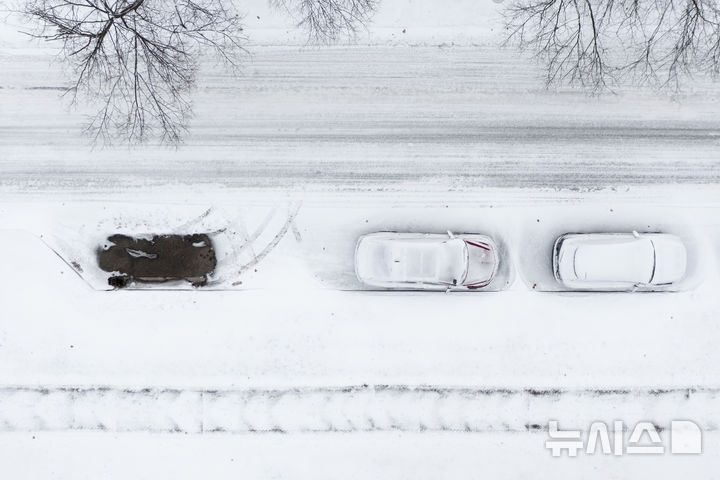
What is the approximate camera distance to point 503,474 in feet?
26.9

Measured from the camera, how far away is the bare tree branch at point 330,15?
7715 mm

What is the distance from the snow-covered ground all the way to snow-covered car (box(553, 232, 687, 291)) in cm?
32

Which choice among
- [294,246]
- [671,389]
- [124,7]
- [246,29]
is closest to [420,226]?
[294,246]

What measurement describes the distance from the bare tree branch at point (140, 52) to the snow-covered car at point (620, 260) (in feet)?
20.0

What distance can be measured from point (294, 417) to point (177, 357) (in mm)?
2145

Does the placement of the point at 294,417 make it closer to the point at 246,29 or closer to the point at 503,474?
the point at 503,474

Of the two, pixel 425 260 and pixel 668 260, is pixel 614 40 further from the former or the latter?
pixel 425 260

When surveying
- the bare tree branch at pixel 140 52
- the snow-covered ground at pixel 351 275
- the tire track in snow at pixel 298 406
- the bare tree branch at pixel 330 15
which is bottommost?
the tire track in snow at pixel 298 406

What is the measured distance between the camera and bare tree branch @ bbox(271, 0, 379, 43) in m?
7.71

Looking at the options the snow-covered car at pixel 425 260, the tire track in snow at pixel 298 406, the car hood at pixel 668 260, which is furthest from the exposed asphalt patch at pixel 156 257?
the car hood at pixel 668 260

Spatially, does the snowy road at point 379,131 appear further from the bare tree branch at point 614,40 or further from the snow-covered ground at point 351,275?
the bare tree branch at point 614,40

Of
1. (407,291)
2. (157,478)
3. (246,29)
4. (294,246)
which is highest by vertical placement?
(246,29)

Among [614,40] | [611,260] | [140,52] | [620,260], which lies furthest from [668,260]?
[140,52]

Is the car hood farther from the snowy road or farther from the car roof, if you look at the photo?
the car roof
